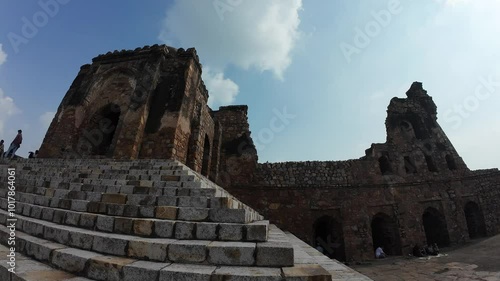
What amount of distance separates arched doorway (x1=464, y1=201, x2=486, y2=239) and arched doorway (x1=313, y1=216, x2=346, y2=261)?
887cm

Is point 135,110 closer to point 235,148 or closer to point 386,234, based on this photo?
point 235,148

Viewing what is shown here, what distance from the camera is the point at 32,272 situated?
2531mm

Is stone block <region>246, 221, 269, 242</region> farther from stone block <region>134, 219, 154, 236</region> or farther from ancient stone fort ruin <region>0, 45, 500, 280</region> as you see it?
stone block <region>134, 219, 154, 236</region>

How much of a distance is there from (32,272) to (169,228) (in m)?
1.43

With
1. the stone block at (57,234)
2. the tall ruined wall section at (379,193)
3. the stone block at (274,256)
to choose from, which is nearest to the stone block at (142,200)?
the stone block at (57,234)

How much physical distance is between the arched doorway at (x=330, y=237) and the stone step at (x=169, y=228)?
35.8 feet

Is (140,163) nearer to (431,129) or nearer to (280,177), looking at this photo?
(280,177)

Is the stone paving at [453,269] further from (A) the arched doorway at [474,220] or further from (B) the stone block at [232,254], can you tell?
(B) the stone block at [232,254]

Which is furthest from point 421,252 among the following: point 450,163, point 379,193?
point 450,163

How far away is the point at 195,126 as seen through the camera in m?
9.47

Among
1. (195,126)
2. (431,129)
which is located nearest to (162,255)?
(195,126)

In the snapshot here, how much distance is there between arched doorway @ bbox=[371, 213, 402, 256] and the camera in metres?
12.6

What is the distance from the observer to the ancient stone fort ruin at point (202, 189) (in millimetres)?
2668

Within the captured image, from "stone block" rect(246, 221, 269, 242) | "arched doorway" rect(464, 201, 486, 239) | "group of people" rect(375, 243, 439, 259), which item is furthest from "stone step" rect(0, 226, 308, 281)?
"arched doorway" rect(464, 201, 486, 239)
